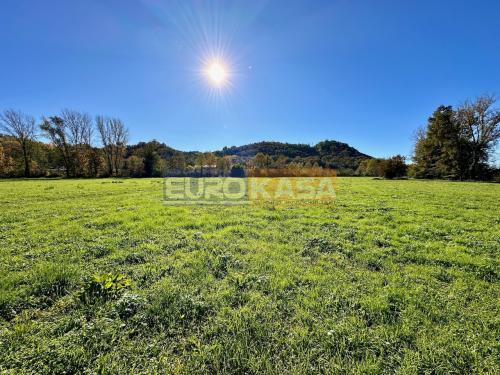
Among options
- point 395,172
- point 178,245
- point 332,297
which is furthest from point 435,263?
point 395,172

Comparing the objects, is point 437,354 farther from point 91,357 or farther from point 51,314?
point 51,314

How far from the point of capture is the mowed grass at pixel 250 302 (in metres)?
2.43

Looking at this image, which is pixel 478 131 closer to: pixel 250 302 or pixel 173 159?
pixel 250 302

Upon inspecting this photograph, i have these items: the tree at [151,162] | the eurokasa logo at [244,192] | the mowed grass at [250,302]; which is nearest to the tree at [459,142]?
the eurokasa logo at [244,192]

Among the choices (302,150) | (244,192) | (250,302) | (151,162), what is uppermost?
(302,150)

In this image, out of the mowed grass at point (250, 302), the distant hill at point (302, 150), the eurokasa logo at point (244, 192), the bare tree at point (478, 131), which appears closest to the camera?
the mowed grass at point (250, 302)

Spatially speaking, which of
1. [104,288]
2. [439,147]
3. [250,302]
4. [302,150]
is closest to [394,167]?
[439,147]

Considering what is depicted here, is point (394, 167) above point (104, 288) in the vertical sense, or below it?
above

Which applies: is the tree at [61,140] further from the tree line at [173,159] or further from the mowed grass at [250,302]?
the mowed grass at [250,302]

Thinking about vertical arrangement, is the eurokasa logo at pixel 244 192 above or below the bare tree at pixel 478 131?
below

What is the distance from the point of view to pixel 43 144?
5712cm

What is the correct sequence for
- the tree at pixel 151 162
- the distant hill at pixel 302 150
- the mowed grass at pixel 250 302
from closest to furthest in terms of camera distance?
the mowed grass at pixel 250 302, the tree at pixel 151 162, the distant hill at pixel 302 150

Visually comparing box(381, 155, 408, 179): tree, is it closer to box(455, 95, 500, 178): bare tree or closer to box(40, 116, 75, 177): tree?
box(455, 95, 500, 178): bare tree

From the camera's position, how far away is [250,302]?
3492 mm
